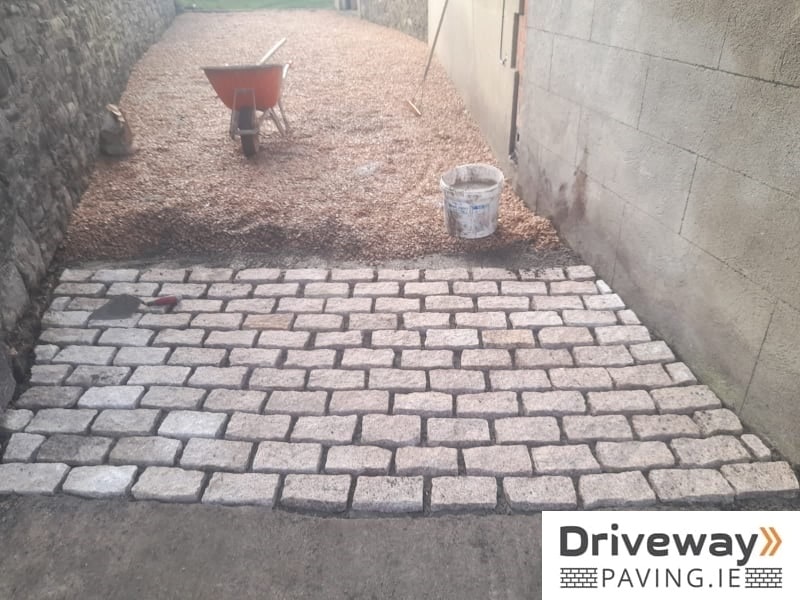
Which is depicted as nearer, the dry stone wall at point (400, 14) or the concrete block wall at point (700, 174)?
the concrete block wall at point (700, 174)

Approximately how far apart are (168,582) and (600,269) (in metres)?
3.55

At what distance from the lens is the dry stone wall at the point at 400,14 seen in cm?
1211

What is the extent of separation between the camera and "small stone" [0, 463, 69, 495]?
112 inches

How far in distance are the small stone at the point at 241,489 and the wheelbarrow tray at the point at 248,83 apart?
497cm

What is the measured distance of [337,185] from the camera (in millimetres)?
6012

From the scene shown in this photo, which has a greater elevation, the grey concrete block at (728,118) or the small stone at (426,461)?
the grey concrete block at (728,118)


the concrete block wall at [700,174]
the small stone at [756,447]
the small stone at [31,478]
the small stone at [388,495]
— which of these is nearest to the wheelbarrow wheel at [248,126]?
the concrete block wall at [700,174]

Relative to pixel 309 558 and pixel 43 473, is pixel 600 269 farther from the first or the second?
pixel 43 473

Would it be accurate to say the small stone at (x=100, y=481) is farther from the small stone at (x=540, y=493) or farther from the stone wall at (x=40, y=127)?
the small stone at (x=540, y=493)

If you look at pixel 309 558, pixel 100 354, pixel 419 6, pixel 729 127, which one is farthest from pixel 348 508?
pixel 419 6

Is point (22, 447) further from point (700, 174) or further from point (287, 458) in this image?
point (700, 174)

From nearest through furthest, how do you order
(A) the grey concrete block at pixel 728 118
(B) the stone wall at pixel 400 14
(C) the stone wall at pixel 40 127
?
(A) the grey concrete block at pixel 728 118
(C) the stone wall at pixel 40 127
(B) the stone wall at pixel 400 14

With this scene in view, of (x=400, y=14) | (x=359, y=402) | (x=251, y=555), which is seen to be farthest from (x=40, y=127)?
(x=400, y=14)

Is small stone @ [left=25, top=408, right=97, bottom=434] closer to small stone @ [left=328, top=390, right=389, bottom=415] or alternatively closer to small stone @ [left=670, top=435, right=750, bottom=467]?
small stone @ [left=328, top=390, right=389, bottom=415]
